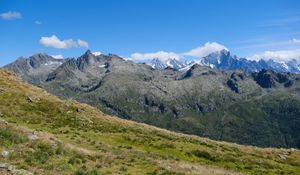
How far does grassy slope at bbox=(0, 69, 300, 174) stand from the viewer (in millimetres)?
30766

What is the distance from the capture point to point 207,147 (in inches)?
2345

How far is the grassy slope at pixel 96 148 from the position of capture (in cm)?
3077

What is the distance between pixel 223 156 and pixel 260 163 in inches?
197

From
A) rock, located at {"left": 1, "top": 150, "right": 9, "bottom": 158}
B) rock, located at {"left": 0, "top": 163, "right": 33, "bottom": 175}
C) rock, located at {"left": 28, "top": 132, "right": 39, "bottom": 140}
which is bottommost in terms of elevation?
rock, located at {"left": 0, "top": 163, "right": 33, "bottom": 175}

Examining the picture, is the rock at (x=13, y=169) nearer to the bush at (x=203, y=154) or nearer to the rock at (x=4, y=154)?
the rock at (x=4, y=154)

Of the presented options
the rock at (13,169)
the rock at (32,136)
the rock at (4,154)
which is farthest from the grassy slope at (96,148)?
the rock at (13,169)

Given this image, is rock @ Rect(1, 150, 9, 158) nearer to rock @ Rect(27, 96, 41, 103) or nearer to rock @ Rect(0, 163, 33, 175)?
rock @ Rect(0, 163, 33, 175)

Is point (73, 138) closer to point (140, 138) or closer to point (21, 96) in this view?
point (140, 138)

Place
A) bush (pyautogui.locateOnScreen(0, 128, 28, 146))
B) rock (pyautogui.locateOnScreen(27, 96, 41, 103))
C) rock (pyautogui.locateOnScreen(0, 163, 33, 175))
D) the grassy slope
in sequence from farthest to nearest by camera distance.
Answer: rock (pyautogui.locateOnScreen(27, 96, 41, 103)), bush (pyautogui.locateOnScreen(0, 128, 28, 146)), the grassy slope, rock (pyautogui.locateOnScreen(0, 163, 33, 175))

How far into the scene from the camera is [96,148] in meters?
41.2

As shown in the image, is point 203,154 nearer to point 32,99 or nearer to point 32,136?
point 32,136

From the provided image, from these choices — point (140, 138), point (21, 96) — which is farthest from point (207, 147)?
point (21, 96)

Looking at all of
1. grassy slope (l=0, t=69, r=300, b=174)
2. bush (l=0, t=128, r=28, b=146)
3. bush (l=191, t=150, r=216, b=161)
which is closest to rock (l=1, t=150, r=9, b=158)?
grassy slope (l=0, t=69, r=300, b=174)

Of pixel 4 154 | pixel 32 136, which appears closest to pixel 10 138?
pixel 32 136
